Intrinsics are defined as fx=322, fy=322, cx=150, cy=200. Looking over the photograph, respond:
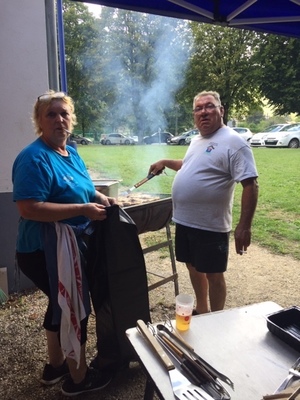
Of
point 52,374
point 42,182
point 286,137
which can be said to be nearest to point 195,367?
point 42,182

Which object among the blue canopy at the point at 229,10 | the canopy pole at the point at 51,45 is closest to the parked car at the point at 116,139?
the canopy pole at the point at 51,45

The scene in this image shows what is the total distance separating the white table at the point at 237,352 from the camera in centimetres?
98

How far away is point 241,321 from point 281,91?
17817 millimetres

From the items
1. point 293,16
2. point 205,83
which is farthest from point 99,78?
point 205,83

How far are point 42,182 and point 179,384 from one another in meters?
1.02

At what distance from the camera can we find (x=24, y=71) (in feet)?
9.11

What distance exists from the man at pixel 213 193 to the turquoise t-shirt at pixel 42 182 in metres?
0.74

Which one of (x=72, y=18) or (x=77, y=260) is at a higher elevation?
(x=72, y=18)

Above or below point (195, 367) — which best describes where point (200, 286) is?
below

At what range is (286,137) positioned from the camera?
14.0 m

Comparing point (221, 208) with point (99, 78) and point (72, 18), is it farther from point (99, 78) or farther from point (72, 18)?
point (72, 18)

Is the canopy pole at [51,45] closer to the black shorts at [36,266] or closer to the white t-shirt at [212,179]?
the white t-shirt at [212,179]

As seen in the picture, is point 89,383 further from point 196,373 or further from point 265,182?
point 265,182

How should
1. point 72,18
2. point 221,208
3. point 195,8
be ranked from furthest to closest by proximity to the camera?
point 72,18
point 195,8
point 221,208
